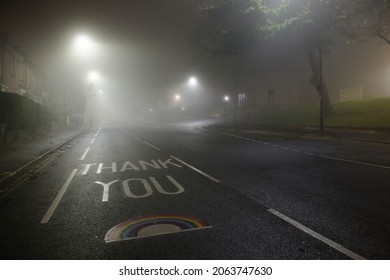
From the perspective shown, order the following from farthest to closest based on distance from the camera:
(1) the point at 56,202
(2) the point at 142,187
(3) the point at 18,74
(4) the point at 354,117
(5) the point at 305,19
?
1. (3) the point at 18,74
2. (4) the point at 354,117
3. (5) the point at 305,19
4. (2) the point at 142,187
5. (1) the point at 56,202

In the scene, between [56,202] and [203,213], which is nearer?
[203,213]

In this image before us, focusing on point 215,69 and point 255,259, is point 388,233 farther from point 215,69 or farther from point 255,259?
point 215,69

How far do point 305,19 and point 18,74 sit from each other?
94.5 feet

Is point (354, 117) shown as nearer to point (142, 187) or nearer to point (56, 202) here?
point (142, 187)

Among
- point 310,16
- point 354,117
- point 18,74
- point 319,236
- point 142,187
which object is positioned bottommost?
point 319,236

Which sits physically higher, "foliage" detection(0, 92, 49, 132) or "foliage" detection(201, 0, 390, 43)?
"foliage" detection(201, 0, 390, 43)

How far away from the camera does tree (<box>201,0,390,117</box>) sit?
2159cm

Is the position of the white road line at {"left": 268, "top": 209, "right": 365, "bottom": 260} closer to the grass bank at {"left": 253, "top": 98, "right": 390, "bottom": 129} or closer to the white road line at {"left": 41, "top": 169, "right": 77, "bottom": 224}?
the white road line at {"left": 41, "top": 169, "right": 77, "bottom": 224}

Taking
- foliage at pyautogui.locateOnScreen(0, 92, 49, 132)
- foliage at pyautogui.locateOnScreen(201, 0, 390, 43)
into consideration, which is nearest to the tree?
foliage at pyautogui.locateOnScreen(201, 0, 390, 43)

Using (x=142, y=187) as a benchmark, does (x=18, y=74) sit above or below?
above

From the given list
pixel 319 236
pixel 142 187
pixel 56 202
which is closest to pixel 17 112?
pixel 142 187

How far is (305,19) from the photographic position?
2505cm

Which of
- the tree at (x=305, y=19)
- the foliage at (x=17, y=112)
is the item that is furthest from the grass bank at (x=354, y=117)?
the foliage at (x=17, y=112)

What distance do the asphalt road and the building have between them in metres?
24.5
